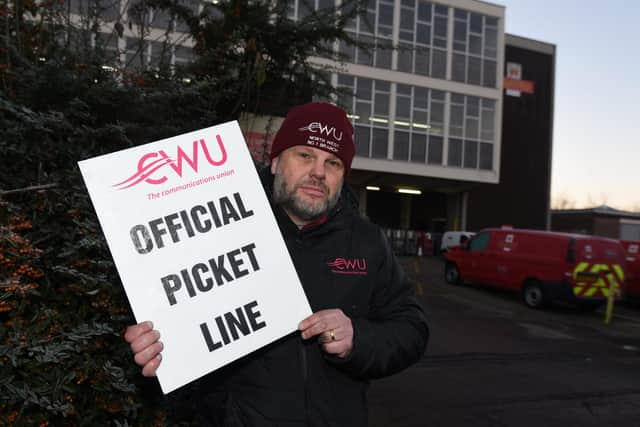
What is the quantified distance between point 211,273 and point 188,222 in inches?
7.0

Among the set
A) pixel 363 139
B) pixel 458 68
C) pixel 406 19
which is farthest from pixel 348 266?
pixel 458 68

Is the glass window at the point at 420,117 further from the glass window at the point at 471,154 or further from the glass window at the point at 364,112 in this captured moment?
the glass window at the point at 471,154

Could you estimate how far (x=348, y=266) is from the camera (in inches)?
73.0

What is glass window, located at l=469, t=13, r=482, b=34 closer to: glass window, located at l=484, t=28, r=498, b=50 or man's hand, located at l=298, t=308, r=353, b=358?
glass window, located at l=484, t=28, r=498, b=50

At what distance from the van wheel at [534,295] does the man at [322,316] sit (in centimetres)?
1056

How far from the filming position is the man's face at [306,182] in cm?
191

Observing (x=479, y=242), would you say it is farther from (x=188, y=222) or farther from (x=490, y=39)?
(x=490, y=39)

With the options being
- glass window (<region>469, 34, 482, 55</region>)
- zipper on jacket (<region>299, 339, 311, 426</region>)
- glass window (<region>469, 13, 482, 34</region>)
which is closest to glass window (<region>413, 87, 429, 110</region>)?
glass window (<region>469, 34, 482, 55</region>)

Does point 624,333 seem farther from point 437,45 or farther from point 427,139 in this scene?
point 437,45

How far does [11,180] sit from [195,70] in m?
1.70

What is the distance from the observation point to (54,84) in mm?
3127

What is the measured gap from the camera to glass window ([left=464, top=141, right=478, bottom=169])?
24469mm

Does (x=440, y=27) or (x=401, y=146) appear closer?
(x=401, y=146)

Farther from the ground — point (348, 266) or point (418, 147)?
point (418, 147)
